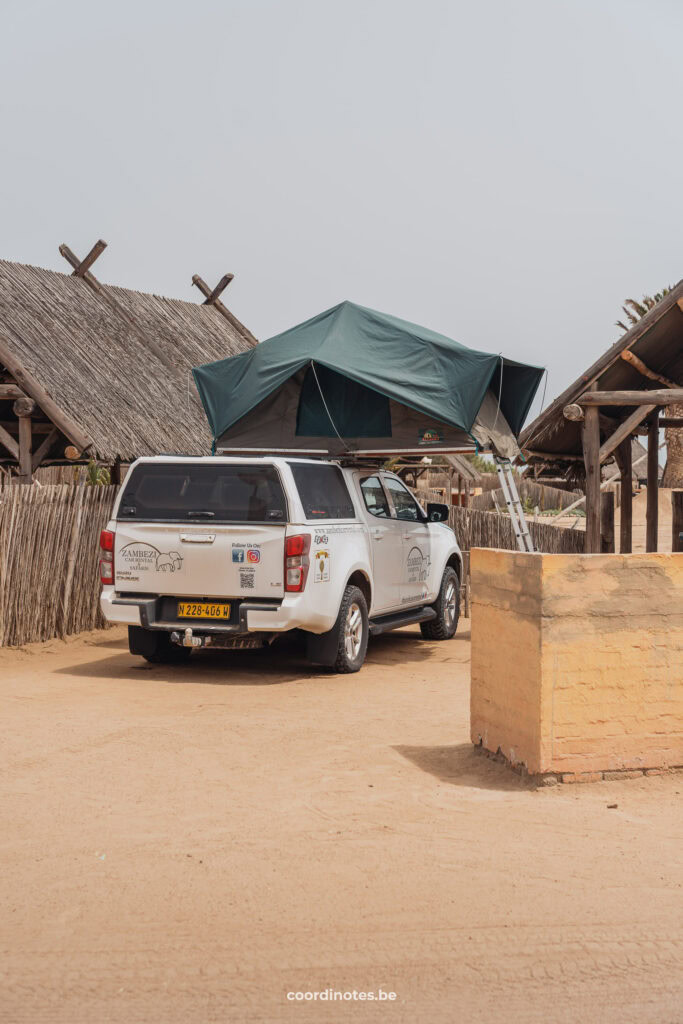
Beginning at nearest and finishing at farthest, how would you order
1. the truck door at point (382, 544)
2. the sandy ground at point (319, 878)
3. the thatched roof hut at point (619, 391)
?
the sandy ground at point (319, 878) → the truck door at point (382, 544) → the thatched roof hut at point (619, 391)

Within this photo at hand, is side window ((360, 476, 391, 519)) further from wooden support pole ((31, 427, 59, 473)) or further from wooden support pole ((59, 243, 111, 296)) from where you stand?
wooden support pole ((59, 243, 111, 296))

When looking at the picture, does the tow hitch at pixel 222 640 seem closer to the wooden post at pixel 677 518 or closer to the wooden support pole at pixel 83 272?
the wooden post at pixel 677 518

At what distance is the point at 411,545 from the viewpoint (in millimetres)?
12516

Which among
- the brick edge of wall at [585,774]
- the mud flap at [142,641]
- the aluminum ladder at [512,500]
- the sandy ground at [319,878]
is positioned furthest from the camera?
the aluminum ladder at [512,500]

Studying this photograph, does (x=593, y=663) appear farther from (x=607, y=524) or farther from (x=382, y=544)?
(x=607, y=524)

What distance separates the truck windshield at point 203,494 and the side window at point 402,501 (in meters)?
2.49

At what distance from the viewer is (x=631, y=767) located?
653cm

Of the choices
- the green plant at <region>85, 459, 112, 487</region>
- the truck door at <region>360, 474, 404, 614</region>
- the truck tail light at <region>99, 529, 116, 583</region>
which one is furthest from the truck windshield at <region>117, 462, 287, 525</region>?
the green plant at <region>85, 459, 112, 487</region>

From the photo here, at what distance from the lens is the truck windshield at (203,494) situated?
1025 cm

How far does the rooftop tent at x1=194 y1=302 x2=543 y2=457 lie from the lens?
12.6m

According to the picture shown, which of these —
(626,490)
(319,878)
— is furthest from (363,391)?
(319,878)

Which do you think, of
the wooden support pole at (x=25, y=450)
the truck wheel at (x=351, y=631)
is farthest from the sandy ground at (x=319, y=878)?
the wooden support pole at (x=25, y=450)

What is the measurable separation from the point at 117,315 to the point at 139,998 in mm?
19447

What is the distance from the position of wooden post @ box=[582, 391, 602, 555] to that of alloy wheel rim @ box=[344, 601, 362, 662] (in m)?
3.55
